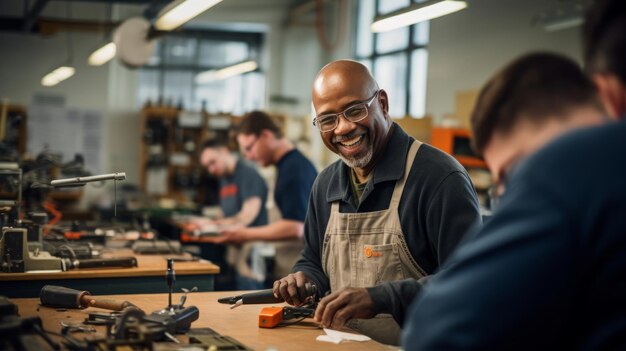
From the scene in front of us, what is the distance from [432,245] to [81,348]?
1191 mm

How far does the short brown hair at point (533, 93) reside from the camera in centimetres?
115

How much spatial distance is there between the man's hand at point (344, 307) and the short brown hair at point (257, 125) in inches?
115

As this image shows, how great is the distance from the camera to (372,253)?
248cm

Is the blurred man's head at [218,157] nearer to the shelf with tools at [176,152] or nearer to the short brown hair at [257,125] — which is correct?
the short brown hair at [257,125]

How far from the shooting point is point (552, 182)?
99 centimetres

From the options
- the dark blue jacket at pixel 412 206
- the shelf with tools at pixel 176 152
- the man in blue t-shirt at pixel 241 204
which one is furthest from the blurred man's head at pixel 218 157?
the shelf with tools at pixel 176 152

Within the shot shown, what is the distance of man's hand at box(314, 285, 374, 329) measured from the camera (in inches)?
79.9

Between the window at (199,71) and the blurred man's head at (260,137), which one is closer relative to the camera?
the blurred man's head at (260,137)

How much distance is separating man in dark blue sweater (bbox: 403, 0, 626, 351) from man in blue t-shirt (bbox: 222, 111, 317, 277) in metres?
3.45

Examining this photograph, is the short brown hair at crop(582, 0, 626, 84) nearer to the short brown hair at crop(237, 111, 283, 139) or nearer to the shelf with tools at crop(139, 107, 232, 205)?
the short brown hair at crop(237, 111, 283, 139)

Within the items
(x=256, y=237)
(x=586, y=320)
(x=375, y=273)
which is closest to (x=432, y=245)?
(x=375, y=273)

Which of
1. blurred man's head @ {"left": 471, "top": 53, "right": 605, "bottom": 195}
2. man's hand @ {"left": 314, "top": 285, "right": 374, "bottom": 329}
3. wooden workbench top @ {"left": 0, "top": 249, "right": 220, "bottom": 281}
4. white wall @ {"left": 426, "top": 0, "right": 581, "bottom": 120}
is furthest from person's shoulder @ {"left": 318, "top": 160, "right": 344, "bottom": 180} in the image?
white wall @ {"left": 426, "top": 0, "right": 581, "bottom": 120}

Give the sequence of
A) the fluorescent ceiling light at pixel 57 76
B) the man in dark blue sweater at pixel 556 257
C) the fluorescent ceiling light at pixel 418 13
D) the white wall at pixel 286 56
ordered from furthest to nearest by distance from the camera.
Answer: the fluorescent ceiling light at pixel 57 76
the white wall at pixel 286 56
the fluorescent ceiling light at pixel 418 13
the man in dark blue sweater at pixel 556 257

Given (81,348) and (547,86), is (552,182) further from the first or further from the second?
(81,348)
